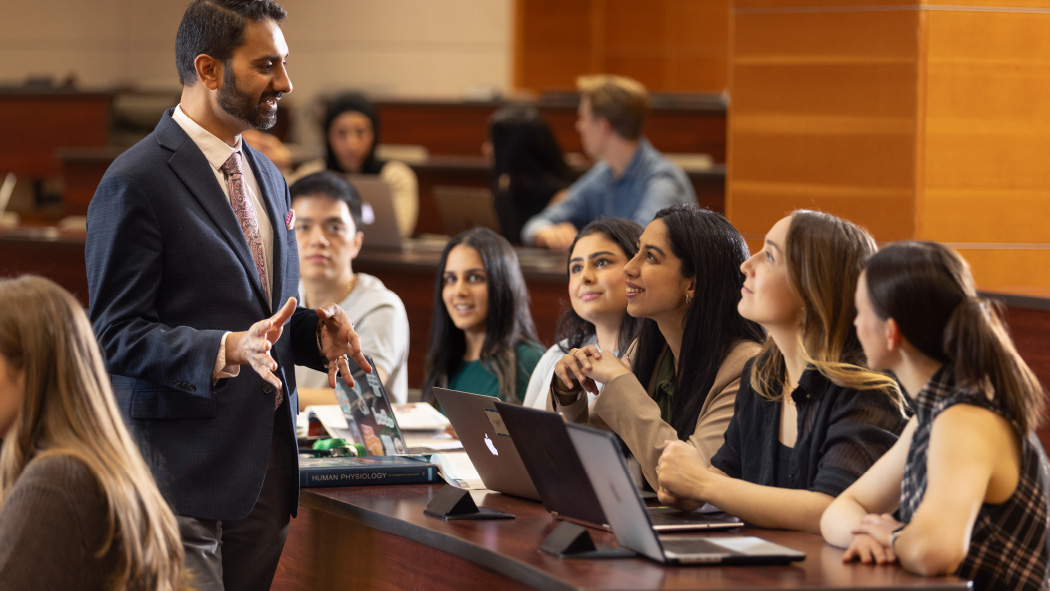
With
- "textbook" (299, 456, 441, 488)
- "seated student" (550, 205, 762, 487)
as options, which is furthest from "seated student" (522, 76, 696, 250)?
"textbook" (299, 456, 441, 488)

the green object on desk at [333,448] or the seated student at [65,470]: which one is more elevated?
the seated student at [65,470]

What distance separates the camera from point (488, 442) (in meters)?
2.26

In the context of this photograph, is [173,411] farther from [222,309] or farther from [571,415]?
[571,415]

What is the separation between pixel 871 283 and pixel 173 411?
1131 mm

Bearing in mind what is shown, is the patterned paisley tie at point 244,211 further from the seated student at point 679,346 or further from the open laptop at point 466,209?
the open laptop at point 466,209

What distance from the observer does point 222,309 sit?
2.07m

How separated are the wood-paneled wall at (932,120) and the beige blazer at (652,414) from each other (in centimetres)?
159

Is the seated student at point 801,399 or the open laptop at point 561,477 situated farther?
the seated student at point 801,399

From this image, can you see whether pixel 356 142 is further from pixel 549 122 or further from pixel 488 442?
pixel 488 442

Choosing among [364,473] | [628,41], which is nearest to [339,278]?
[364,473]

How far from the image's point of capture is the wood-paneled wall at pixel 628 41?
33.0 ft

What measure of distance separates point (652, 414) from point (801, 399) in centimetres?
35

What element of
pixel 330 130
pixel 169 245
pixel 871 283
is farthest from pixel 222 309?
pixel 330 130

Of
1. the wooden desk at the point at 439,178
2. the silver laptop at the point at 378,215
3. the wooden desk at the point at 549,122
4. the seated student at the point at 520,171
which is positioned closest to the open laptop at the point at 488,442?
the silver laptop at the point at 378,215
